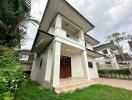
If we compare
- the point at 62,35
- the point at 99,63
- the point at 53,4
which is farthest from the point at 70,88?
the point at 99,63

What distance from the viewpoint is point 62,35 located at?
31.5 ft

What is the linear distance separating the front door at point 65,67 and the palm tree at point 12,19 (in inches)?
324

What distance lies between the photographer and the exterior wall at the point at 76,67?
14172 millimetres

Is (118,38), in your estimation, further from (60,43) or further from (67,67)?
(60,43)

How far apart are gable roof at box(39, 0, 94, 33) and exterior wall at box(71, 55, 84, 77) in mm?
4269

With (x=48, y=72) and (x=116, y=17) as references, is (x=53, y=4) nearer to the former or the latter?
(x=48, y=72)

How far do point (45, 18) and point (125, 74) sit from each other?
1443 cm

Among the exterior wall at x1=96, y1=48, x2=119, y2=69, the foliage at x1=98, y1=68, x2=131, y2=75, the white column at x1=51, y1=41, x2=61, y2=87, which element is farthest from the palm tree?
the exterior wall at x1=96, y1=48, x2=119, y2=69

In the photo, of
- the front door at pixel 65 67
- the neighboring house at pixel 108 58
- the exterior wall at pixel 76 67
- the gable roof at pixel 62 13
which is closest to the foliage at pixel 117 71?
the neighboring house at pixel 108 58

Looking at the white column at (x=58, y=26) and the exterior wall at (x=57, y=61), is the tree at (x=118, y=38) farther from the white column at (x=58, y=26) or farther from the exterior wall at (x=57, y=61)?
the white column at (x=58, y=26)

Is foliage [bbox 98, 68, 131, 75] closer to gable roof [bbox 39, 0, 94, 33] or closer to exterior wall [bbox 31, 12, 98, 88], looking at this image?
exterior wall [bbox 31, 12, 98, 88]

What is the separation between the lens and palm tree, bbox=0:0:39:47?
4626mm

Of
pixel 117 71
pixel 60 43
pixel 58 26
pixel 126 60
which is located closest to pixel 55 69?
pixel 60 43

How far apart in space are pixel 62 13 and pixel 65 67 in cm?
643
